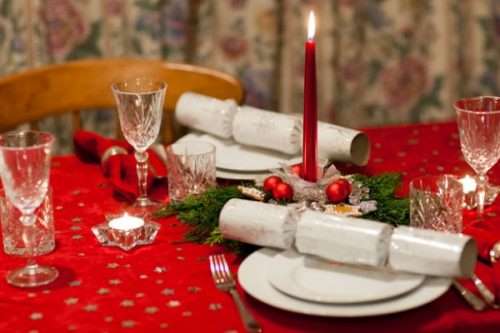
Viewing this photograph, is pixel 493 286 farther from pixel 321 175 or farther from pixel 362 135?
pixel 362 135

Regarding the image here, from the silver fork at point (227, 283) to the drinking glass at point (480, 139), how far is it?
0.42 meters

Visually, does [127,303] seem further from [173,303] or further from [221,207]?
[221,207]

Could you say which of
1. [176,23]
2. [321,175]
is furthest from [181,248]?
[176,23]

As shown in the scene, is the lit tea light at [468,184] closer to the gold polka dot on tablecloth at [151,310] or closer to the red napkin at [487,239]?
the red napkin at [487,239]

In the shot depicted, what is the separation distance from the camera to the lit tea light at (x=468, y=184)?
1488mm

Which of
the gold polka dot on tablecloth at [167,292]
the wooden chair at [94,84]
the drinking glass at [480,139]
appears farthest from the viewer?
the wooden chair at [94,84]

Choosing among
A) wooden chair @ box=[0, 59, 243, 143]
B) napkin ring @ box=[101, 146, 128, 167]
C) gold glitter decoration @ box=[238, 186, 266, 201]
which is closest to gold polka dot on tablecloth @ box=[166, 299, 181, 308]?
gold glitter decoration @ box=[238, 186, 266, 201]

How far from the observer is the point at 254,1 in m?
2.49

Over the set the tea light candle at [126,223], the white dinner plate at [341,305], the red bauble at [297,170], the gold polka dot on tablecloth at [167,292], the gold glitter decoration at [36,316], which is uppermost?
the red bauble at [297,170]

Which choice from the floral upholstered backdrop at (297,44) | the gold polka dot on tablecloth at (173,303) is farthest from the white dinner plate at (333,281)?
the floral upholstered backdrop at (297,44)

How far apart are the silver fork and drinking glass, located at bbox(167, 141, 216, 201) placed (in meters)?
0.22

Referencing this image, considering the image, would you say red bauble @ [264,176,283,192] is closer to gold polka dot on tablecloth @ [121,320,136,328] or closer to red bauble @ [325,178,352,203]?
red bauble @ [325,178,352,203]

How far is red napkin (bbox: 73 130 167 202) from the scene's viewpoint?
1.54 metres

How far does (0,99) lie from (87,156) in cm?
37
